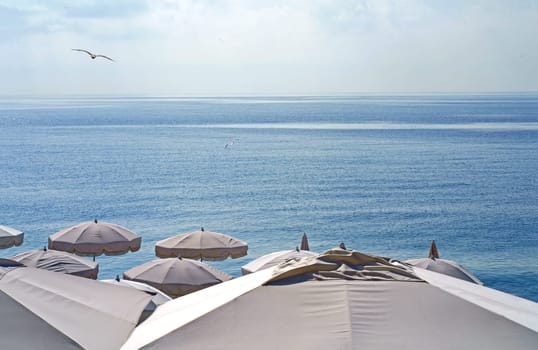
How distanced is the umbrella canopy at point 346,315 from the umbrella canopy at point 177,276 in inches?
339

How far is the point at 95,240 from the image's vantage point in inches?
701

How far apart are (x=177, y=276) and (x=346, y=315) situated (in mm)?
9921

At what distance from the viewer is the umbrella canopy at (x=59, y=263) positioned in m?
13.8

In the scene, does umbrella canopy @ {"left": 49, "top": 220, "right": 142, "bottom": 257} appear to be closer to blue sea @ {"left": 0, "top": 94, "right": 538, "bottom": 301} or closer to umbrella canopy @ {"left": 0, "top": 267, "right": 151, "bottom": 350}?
blue sea @ {"left": 0, "top": 94, "right": 538, "bottom": 301}

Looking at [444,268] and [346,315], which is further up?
[346,315]

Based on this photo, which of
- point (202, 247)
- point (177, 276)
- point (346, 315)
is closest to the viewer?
point (346, 315)

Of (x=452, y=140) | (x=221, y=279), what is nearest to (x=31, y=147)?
(x=452, y=140)

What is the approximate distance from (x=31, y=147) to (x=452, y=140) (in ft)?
191

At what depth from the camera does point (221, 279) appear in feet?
48.0

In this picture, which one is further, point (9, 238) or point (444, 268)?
point (9, 238)

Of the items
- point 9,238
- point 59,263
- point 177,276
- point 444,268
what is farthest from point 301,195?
point 59,263

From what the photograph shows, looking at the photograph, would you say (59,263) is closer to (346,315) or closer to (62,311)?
(62,311)

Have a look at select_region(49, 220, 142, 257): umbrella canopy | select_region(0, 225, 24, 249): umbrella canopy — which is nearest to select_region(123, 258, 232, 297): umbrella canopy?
select_region(49, 220, 142, 257): umbrella canopy

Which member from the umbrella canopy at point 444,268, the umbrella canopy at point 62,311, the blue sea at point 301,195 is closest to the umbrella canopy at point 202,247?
the umbrella canopy at point 444,268
